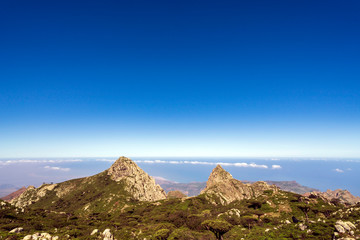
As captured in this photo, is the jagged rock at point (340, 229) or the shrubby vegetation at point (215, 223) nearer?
the jagged rock at point (340, 229)

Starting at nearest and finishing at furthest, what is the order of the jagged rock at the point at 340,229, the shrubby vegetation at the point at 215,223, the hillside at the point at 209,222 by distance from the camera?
the jagged rock at the point at 340,229 < the hillside at the point at 209,222 < the shrubby vegetation at the point at 215,223

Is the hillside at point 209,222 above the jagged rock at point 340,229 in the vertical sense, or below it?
below

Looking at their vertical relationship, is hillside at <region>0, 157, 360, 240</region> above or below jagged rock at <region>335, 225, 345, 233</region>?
below

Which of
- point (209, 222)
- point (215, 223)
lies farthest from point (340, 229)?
point (209, 222)

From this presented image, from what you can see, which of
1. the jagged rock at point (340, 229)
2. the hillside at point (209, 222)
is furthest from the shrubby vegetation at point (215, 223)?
the jagged rock at point (340, 229)

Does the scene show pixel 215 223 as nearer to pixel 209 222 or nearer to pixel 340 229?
pixel 209 222

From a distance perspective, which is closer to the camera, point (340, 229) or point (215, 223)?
point (340, 229)

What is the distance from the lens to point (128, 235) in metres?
73.6

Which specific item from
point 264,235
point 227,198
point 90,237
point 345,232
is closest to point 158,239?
point 90,237

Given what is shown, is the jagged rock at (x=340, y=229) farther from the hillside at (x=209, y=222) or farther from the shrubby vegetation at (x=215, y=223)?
the shrubby vegetation at (x=215, y=223)

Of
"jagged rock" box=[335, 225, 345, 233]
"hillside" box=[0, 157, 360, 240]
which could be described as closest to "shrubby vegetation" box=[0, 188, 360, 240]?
"hillside" box=[0, 157, 360, 240]

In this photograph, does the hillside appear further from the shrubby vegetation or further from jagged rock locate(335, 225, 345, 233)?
jagged rock locate(335, 225, 345, 233)

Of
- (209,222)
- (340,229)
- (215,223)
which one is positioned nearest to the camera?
(340,229)

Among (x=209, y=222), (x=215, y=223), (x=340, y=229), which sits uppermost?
(x=340, y=229)
